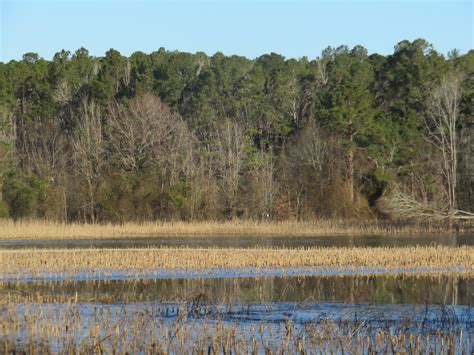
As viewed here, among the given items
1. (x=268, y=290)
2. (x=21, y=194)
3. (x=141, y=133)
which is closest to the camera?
(x=268, y=290)

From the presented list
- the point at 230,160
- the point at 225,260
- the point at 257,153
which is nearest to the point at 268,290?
the point at 225,260

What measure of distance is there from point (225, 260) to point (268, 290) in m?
5.77

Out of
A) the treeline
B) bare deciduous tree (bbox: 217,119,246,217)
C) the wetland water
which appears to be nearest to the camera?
the wetland water

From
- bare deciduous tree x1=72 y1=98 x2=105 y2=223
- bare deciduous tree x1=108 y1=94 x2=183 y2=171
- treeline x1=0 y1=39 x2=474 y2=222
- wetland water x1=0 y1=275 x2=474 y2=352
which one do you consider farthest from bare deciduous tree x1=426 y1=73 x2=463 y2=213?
wetland water x1=0 y1=275 x2=474 y2=352

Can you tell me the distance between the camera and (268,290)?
2330 centimetres

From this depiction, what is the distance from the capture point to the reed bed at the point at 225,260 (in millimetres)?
27672

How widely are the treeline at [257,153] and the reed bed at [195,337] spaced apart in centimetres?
3565

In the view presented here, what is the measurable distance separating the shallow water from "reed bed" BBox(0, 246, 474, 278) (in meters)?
7.64

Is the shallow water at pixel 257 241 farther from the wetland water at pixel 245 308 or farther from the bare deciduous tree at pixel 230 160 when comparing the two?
the bare deciduous tree at pixel 230 160

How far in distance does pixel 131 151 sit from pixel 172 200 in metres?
6.83

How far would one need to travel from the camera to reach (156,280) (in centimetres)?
2530

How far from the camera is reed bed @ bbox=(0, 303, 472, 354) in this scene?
44.2 feet

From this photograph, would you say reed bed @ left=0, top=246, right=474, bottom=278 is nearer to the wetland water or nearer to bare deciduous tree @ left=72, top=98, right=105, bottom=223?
the wetland water

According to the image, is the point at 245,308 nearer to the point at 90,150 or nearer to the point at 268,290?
the point at 268,290
